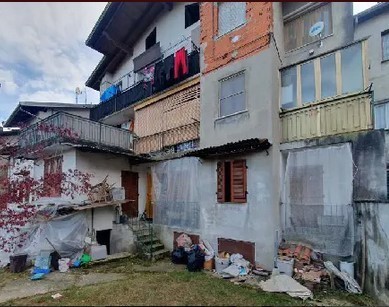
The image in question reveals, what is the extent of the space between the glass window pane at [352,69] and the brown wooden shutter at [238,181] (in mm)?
3858

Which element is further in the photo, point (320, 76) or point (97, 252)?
point (97, 252)

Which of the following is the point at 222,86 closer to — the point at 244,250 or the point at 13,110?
the point at 244,250

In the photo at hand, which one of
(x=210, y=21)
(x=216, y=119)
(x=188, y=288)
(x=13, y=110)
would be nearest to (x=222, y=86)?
(x=216, y=119)

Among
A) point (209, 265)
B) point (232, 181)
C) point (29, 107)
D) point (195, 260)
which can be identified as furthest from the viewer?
point (29, 107)

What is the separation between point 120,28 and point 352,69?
13066 mm

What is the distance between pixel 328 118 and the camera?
866 centimetres

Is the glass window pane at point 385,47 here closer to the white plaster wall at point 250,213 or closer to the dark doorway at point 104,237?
the white plaster wall at point 250,213

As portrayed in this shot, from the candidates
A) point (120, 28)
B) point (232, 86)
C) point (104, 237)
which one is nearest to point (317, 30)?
point (232, 86)

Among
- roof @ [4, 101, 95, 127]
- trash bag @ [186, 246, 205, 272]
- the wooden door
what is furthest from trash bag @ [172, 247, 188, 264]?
roof @ [4, 101, 95, 127]

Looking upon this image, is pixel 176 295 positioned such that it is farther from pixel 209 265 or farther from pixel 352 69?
pixel 352 69

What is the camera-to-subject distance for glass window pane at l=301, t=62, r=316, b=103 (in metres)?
9.13

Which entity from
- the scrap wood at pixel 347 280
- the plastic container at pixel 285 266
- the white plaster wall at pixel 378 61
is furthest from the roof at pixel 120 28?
the scrap wood at pixel 347 280

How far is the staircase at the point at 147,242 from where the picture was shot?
1140 centimetres

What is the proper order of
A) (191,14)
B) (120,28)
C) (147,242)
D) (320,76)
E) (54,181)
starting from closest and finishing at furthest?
(320,76) → (147,242) → (54,181) → (191,14) → (120,28)
